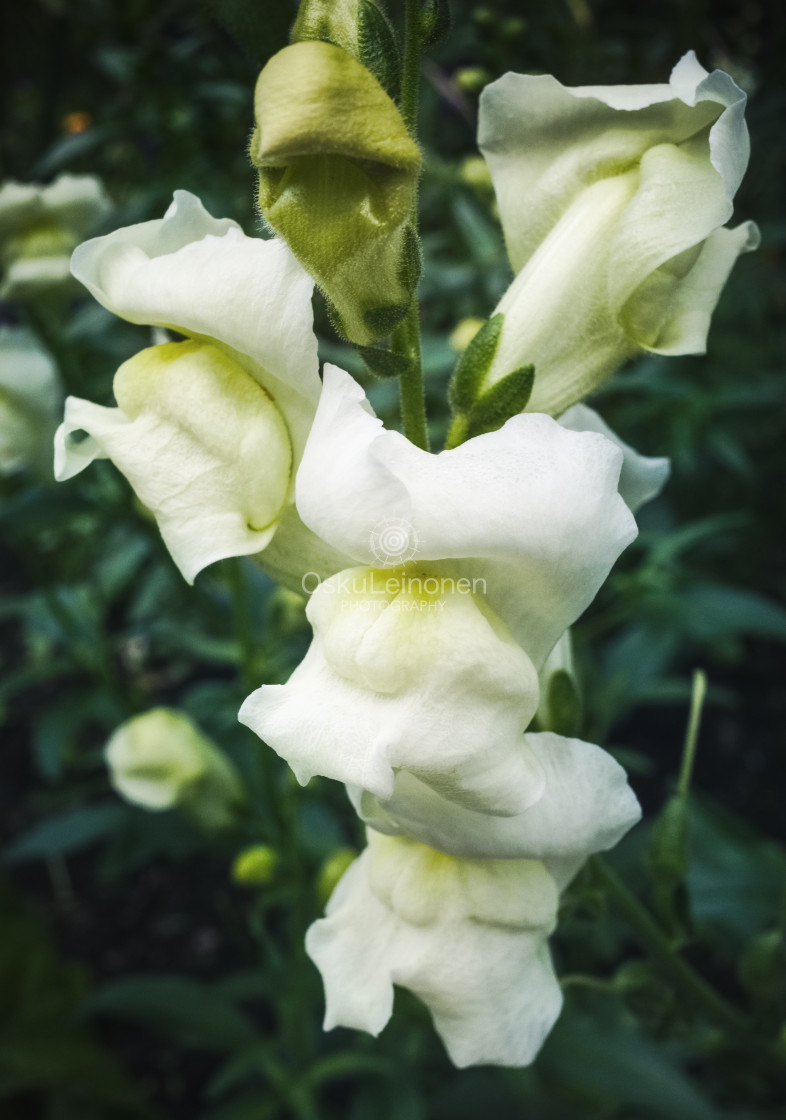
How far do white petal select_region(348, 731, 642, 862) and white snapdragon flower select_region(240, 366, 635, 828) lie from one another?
0.17 feet

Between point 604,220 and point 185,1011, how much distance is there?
3.69ft

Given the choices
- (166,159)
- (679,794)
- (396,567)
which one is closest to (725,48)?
(166,159)

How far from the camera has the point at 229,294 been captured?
455 mm

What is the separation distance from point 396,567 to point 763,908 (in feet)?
2.64

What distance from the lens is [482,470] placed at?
1.34 feet

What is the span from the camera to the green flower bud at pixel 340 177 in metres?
0.42

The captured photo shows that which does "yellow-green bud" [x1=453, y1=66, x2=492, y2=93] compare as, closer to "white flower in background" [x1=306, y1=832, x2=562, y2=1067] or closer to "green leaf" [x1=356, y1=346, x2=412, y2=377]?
"green leaf" [x1=356, y1=346, x2=412, y2=377]

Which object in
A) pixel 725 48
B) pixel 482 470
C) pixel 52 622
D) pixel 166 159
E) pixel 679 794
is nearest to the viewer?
pixel 482 470

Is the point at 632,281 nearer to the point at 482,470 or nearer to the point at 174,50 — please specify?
the point at 482,470

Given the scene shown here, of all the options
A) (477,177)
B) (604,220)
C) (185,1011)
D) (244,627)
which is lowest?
(185,1011)

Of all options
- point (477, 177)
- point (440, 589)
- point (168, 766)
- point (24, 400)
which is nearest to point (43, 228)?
point (24, 400)

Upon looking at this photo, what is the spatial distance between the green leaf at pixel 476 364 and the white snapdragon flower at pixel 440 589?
0.13 metres
